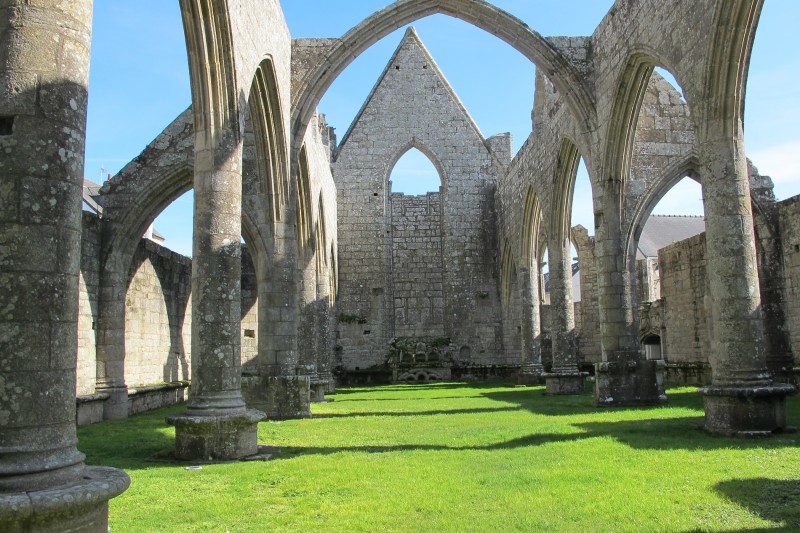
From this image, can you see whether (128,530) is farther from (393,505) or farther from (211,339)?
(211,339)

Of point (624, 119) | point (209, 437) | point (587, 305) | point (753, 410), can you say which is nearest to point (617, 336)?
point (624, 119)

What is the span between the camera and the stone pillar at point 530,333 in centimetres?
1717

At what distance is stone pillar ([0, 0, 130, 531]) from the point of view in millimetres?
2496

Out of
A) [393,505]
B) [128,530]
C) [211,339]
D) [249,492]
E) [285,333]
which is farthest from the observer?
[285,333]

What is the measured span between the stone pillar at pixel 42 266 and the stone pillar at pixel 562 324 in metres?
11.7

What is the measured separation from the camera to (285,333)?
9.74m

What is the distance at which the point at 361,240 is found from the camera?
2122cm

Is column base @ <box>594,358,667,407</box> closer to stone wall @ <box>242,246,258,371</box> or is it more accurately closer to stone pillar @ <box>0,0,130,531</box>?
stone pillar @ <box>0,0,130,531</box>

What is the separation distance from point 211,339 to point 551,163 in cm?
984

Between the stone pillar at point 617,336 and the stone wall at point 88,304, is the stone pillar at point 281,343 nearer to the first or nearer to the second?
the stone wall at point 88,304

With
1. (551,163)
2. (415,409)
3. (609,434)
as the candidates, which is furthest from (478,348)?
(609,434)

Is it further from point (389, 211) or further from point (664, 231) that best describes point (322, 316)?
point (664, 231)

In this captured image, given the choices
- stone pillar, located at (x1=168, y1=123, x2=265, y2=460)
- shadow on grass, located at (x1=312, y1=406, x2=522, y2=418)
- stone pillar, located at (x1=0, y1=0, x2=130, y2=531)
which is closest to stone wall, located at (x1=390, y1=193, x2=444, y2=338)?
shadow on grass, located at (x1=312, y1=406, x2=522, y2=418)

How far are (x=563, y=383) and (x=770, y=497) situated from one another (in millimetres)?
9746
